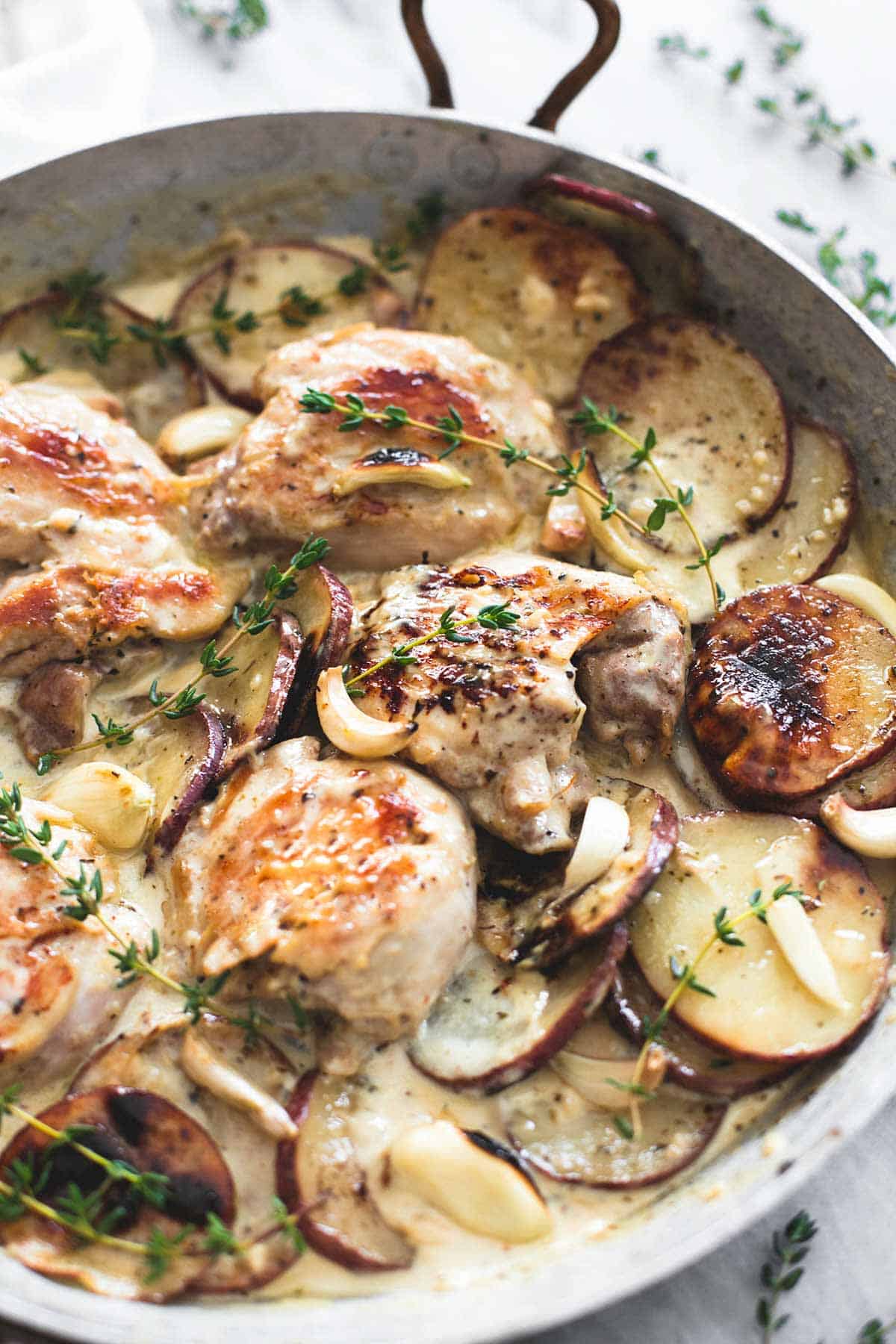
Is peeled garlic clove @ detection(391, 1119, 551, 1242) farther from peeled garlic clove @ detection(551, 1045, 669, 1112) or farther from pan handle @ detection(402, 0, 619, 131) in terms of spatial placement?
pan handle @ detection(402, 0, 619, 131)

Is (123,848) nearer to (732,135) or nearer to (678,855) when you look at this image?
(678,855)

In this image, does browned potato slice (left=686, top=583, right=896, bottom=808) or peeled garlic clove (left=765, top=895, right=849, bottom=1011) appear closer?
peeled garlic clove (left=765, top=895, right=849, bottom=1011)

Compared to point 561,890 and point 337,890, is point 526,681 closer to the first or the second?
point 561,890

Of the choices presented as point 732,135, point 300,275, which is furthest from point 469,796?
point 732,135

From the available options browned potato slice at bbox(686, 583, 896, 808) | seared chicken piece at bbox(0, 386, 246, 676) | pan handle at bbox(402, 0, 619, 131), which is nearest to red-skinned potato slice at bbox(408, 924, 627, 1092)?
browned potato slice at bbox(686, 583, 896, 808)

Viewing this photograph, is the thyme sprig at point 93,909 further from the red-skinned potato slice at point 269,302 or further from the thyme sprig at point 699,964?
the red-skinned potato slice at point 269,302

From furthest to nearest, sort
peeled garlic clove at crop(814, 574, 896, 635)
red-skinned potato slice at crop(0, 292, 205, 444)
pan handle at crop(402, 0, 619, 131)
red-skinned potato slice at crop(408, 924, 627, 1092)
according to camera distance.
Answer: red-skinned potato slice at crop(0, 292, 205, 444) → pan handle at crop(402, 0, 619, 131) → peeled garlic clove at crop(814, 574, 896, 635) → red-skinned potato slice at crop(408, 924, 627, 1092)

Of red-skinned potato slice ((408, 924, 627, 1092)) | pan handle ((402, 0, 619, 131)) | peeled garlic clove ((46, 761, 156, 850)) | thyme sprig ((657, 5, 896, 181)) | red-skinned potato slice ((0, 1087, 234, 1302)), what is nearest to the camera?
red-skinned potato slice ((0, 1087, 234, 1302))
